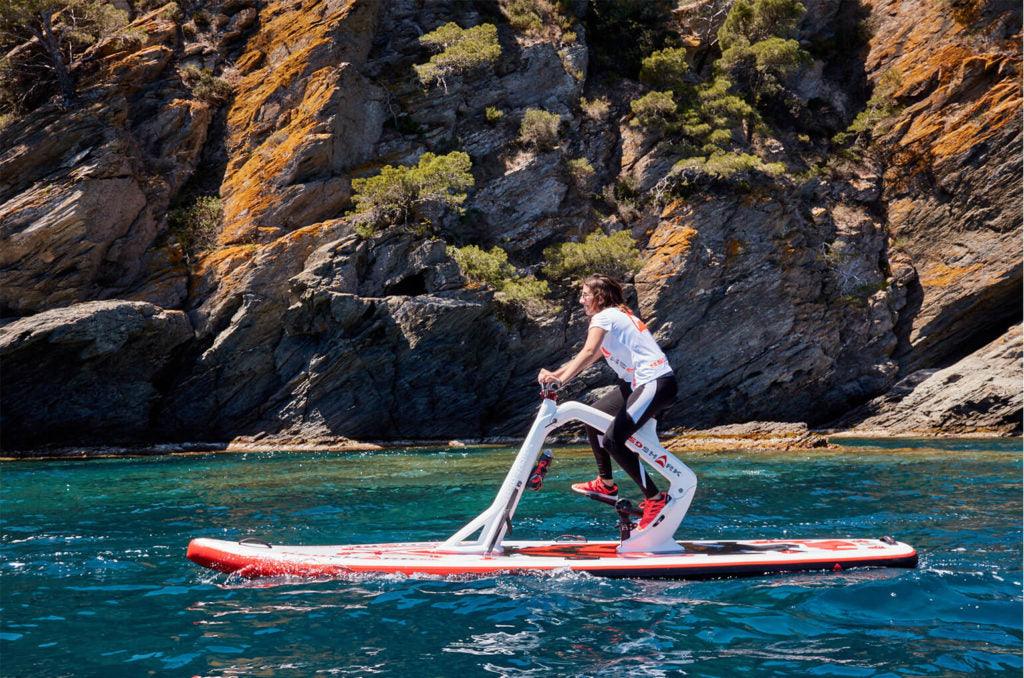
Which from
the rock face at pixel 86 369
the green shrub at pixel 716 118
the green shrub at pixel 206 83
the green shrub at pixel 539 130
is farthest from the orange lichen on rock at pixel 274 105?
the green shrub at pixel 716 118

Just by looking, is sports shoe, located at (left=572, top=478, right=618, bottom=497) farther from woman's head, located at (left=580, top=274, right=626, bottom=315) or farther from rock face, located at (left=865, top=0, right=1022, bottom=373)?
rock face, located at (left=865, top=0, right=1022, bottom=373)

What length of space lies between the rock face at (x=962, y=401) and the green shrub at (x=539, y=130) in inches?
690

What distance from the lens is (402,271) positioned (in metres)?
28.8

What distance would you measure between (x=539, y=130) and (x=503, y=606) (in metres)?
31.1

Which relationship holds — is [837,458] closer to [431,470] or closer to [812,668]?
[431,470]

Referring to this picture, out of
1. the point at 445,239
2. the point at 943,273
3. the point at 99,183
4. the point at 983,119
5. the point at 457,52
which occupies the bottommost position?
the point at 943,273

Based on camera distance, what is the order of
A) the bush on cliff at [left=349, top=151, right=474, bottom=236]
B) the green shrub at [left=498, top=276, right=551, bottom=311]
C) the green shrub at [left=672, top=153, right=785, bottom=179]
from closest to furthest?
the bush on cliff at [left=349, top=151, right=474, bottom=236] < the green shrub at [left=498, top=276, right=551, bottom=311] < the green shrub at [left=672, top=153, right=785, bottom=179]

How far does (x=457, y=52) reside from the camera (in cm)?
3497

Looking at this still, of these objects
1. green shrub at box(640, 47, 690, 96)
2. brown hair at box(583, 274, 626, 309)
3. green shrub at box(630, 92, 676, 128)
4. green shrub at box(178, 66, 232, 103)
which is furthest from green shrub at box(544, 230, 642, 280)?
brown hair at box(583, 274, 626, 309)

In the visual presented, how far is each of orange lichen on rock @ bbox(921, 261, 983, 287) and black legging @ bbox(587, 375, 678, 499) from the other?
31.6 m

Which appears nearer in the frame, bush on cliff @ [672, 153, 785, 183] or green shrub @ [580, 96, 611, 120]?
bush on cliff @ [672, 153, 785, 183]

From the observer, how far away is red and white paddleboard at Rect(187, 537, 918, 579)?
266 inches

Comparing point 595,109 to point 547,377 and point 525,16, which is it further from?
point 547,377

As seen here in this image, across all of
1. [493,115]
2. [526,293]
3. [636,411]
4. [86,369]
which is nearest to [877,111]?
[493,115]
